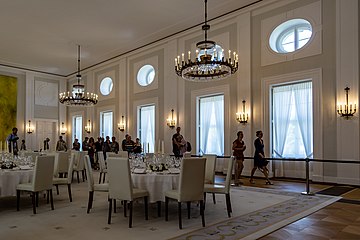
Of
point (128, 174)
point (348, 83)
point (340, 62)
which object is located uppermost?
point (340, 62)

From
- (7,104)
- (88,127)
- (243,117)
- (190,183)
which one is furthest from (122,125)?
(190,183)

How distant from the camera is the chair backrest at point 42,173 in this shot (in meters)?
5.20

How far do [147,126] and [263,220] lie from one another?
9684 millimetres

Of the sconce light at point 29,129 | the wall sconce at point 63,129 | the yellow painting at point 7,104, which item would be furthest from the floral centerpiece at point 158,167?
the wall sconce at point 63,129

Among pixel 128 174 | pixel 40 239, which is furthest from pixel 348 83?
pixel 40 239

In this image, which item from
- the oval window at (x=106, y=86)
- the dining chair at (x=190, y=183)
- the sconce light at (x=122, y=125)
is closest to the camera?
the dining chair at (x=190, y=183)

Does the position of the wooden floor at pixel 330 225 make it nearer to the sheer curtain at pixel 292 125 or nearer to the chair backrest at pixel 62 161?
the sheer curtain at pixel 292 125

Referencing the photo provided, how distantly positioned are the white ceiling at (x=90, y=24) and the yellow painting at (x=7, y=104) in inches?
61.0

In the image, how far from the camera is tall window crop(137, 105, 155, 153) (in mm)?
13490

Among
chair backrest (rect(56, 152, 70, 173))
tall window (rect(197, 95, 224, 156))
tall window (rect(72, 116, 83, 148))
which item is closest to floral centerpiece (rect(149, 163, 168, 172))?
chair backrest (rect(56, 152, 70, 173))

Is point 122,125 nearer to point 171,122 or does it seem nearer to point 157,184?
point 171,122

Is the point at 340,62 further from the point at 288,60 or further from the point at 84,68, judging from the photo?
the point at 84,68

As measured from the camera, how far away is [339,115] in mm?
7812

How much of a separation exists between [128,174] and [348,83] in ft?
20.4
